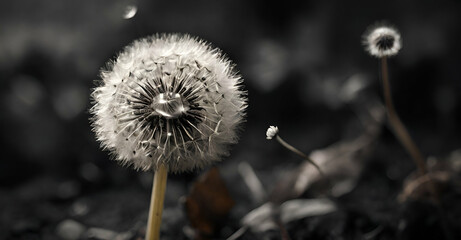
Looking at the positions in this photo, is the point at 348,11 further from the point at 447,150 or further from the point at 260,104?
the point at 447,150

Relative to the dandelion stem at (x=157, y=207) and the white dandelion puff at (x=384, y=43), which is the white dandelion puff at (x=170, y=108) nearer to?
the dandelion stem at (x=157, y=207)

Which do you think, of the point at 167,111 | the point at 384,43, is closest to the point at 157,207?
the point at 167,111

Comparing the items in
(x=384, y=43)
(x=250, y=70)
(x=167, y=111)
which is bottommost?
(x=167, y=111)

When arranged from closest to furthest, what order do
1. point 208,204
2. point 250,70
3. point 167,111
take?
point 167,111, point 208,204, point 250,70

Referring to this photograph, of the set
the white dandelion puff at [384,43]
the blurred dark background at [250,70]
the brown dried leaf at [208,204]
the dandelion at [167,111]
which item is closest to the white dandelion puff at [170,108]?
the dandelion at [167,111]

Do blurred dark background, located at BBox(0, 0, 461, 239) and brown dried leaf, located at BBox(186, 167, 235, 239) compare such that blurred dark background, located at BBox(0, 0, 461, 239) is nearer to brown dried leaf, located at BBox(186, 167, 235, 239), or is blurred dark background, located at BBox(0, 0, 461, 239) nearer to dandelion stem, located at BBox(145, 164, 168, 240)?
brown dried leaf, located at BBox(186, 167, 235, 239)

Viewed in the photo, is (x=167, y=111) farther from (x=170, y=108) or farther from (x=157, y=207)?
(x=157, y=207)
